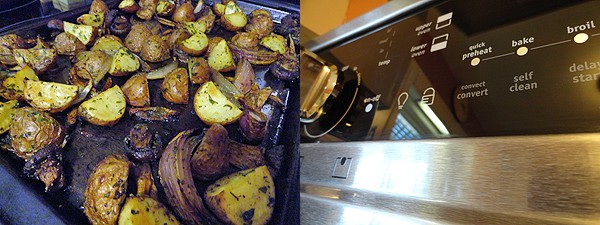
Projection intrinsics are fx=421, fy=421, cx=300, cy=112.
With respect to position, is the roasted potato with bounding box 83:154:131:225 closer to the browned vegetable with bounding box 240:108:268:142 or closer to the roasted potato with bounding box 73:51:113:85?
the browned vegetable with bounding box 240:108:268:142

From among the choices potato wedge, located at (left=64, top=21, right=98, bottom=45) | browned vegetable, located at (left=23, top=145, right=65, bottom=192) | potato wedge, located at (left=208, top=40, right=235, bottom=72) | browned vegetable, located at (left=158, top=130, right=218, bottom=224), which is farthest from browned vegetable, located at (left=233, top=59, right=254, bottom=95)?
potato wedge, located at (left=64, top=21, right=98, bottom=45)

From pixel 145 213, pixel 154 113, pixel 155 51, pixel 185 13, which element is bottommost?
pixel 145 213

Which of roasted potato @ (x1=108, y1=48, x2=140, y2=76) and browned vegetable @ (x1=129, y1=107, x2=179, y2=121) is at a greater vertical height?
roasted potato @ (x1=108, y1=48, x2=140, y2=76)

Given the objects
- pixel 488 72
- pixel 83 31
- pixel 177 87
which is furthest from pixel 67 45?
pixel 488 72

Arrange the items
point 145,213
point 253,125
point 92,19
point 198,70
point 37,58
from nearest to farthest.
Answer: point 145,213 < point 253,125 < point 198,70 < point 37,58 < point 92,19

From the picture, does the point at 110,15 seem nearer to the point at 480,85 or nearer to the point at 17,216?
the point at 17,216

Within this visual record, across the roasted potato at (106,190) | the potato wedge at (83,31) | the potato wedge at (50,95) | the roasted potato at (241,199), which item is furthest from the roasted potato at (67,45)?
the roasted potato at (241,199)

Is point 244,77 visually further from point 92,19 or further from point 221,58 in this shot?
point 92,19
